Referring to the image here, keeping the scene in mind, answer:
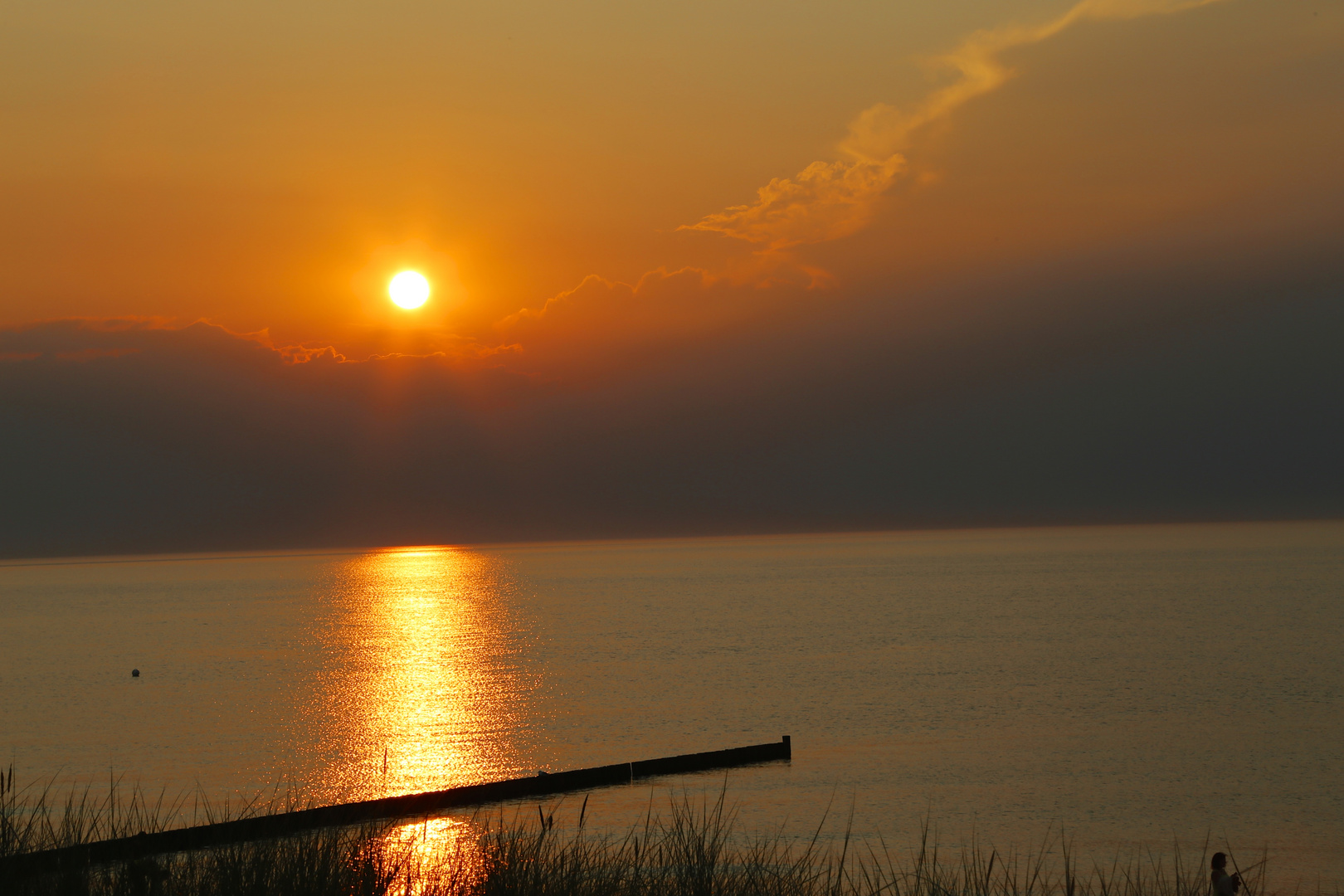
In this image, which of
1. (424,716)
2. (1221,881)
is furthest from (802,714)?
(1221,881)

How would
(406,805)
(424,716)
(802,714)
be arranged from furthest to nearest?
(424,716)
(802,714)
(406,805)

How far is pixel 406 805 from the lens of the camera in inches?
1259

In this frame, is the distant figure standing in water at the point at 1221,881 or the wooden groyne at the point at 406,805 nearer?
the wooden groyne at the point at 406,805

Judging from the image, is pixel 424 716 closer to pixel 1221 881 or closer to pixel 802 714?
pixel 802 714

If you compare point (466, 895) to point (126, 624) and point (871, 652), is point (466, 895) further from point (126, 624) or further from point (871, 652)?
point (126, 624)

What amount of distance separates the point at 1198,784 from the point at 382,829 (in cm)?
3958

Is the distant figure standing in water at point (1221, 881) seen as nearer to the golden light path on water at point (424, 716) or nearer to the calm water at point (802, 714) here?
the calm water at point (802, 714)

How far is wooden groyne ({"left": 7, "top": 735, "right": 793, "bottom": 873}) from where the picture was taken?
12234 millimetres

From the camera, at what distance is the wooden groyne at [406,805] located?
482 inches

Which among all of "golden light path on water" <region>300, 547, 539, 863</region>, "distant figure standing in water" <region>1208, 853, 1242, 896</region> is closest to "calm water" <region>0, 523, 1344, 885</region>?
"golden light path on water" <region>300, 547, 539, 863</region>

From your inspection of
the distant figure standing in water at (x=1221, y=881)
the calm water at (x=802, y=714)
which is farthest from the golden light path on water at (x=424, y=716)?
the distant figure standing in water at (x=1221, y=881)

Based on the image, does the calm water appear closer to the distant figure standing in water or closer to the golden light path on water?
the golden light path on water

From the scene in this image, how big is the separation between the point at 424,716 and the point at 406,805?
109 feet

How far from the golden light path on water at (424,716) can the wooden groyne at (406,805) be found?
1.06 metres
